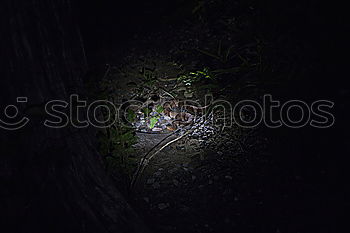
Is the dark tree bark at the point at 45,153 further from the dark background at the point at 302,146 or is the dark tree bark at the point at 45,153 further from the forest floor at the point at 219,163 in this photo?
the forest floor at the point at 219,163

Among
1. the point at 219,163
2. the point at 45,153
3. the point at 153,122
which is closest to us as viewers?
the point at 45,153

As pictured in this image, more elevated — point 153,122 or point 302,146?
point 153,122

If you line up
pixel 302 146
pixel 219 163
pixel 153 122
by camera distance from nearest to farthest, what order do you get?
pixel 302 146
pixel 219 163
pixel 153 122

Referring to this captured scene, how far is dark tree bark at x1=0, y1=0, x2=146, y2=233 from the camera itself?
4.57 ft

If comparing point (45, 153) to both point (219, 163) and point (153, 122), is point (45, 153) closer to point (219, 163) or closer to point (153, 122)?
point (219, 163)

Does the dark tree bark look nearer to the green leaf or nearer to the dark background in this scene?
the dark background

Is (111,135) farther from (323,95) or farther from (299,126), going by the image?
(323,95)

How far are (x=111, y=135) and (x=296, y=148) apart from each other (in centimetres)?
155

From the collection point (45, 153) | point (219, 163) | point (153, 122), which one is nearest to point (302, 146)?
point (219, 163)

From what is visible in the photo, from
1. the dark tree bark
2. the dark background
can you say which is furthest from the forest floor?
the dark tree bark

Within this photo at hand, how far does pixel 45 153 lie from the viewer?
1.53 metres

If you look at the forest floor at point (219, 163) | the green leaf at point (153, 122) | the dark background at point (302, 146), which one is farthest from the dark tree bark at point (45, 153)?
the green leaf at point (153, 122)

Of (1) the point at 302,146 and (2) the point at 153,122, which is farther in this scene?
(2) the point at 153,122

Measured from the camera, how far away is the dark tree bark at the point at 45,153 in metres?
1.39
